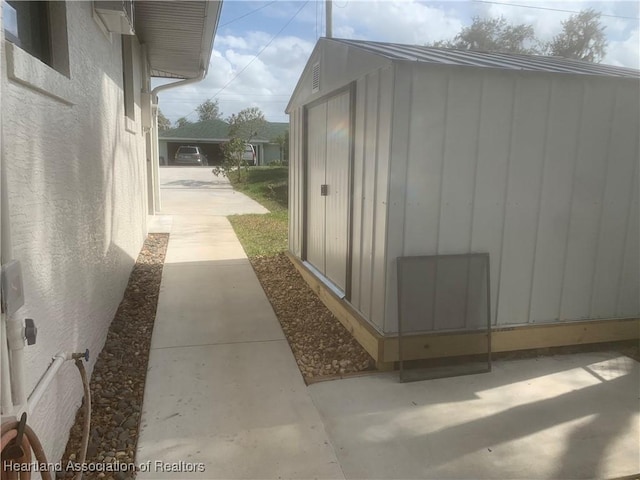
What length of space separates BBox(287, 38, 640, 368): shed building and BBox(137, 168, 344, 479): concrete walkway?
0.81 meters

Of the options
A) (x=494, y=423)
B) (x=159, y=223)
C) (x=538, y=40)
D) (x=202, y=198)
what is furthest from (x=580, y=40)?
(x=494, y=423)

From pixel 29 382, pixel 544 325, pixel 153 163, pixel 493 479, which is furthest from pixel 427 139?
pixel 153 163

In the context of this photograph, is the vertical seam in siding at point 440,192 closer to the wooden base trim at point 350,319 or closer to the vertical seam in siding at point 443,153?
the vertical seam in siding at point 443,153

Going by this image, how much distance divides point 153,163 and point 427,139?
8.79 meters

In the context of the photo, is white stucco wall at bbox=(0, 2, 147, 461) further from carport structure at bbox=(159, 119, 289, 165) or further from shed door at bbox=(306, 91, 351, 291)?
carport structure at bbox=(159, 119, 289, 165)

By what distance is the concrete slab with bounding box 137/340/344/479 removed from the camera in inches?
96.9

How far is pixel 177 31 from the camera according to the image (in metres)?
7.44

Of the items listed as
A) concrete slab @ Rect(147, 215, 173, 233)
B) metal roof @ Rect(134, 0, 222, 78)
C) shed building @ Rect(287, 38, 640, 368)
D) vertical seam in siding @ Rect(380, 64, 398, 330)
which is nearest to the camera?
vertical seam in siding @ Rect(380, 64, 398, 330)

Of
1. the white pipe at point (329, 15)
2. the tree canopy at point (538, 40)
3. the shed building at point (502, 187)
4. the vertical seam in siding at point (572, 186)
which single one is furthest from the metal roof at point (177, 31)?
the tree canopy at point (538, 40)

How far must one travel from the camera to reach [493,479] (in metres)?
2.36

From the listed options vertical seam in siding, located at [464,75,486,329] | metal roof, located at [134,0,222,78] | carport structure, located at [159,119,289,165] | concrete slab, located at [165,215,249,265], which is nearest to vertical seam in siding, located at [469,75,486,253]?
vertical seam in siding, located at [464,75,486,329]

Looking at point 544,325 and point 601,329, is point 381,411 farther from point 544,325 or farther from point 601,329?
point 601,329

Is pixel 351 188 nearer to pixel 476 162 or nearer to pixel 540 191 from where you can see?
pixel 476 162

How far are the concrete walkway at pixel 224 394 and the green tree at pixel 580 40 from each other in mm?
32387
